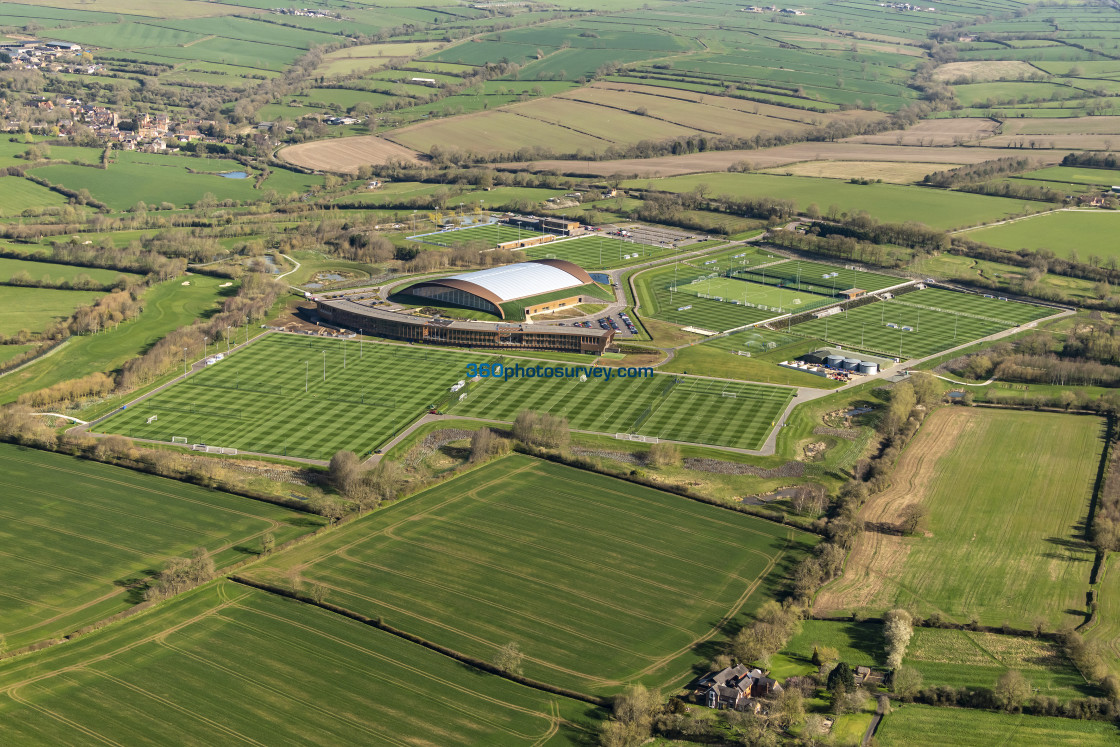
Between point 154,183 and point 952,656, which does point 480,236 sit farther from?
point 952,656

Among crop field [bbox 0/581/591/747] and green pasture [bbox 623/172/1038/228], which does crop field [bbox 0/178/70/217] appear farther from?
crop field [bbox 0/581/591/747]

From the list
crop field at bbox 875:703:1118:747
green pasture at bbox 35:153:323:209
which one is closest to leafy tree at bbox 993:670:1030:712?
crop field at bbox 875:703:1118:747

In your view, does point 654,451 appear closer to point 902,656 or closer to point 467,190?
point 902,656

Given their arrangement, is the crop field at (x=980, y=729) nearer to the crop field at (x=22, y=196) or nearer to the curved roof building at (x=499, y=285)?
the curved roof building at (x=499, y=285)

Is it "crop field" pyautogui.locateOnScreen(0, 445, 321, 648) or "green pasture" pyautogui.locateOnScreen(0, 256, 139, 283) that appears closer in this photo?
"crop field" pyautogui.locateOnScreen(0, 445, 321, 648)

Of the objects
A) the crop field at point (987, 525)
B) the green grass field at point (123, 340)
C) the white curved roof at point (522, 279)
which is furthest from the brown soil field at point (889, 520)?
the green grass field at point (123, 340)

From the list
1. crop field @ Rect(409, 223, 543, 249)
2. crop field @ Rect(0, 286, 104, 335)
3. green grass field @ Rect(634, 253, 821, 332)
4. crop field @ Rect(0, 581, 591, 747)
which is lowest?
crop field @ Rect(0, 581, 591, 747)
